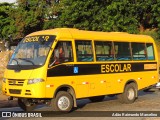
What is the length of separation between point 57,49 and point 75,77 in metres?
1.22

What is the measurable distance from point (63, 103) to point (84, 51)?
2197mm

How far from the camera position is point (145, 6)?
40.1 meters

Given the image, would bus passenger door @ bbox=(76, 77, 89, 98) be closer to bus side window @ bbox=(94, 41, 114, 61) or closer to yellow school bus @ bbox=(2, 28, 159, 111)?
yellow school bus @ bbox=(2, 28, 159, 111)

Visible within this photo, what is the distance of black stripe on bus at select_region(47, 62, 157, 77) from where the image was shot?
538 inches

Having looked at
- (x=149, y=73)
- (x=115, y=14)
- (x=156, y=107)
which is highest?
(x=115, y=14)

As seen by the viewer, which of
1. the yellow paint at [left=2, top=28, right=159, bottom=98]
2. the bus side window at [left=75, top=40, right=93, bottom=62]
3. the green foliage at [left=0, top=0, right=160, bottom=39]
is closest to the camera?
the yellow paint at [left=2, top=28, right=159, bottom=98]

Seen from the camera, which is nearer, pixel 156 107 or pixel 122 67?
pixel 156 107

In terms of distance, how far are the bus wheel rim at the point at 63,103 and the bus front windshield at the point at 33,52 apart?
1386mm

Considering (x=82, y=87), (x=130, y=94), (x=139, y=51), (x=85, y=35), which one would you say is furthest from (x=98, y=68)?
(x=139, y=51)

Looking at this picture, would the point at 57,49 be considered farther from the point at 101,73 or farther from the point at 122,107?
the point at 122,107

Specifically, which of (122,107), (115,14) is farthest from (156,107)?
(115,14)

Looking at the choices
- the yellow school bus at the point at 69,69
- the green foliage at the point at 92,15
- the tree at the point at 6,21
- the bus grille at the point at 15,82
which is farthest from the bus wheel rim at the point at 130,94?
the tree at the point at 6,21

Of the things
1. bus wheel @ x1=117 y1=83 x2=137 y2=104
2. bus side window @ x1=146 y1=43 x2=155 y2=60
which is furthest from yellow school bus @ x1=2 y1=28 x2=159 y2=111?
bus side window @ x1=146 y1=43 x2=155 y2=60

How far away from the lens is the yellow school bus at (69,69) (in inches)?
523
